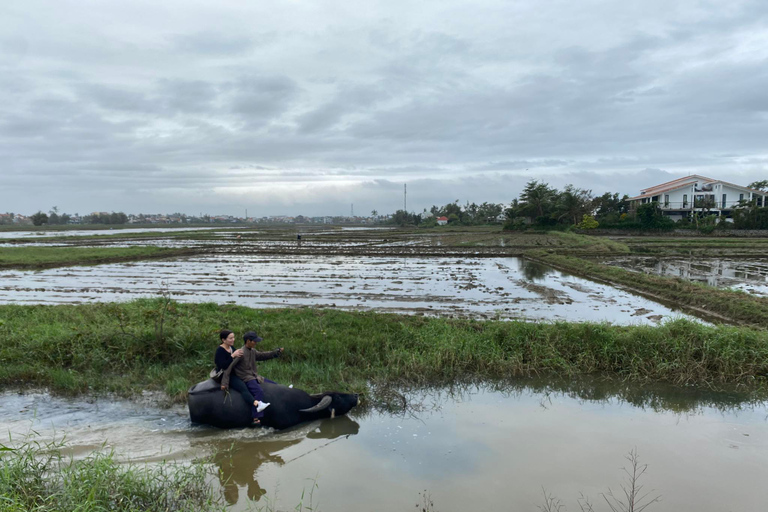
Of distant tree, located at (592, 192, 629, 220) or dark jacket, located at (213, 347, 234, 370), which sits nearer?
dark jacket, located at (213, 347, 234, 370)

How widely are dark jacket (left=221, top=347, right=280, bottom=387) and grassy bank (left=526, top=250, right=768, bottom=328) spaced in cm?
1116

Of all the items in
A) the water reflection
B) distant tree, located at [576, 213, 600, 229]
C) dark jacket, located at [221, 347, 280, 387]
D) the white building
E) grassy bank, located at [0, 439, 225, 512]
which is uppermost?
the white building

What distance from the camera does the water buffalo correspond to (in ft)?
17.9

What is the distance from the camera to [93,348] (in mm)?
8008

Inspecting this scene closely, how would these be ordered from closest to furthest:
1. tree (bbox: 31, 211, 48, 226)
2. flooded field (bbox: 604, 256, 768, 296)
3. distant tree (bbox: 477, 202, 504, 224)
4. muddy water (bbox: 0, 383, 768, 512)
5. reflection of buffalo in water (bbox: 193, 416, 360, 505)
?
muddy water (bbox: 0, 383, 768, 512) < reflection of buffalo in water (bbox: 193, 416, 360, 505) < flooded field (bbox: 604, 256, 768, 296) < distant tree (bbox: 477, 202, 504, 224) < tree (bbox: 31, 211, 48, 226)

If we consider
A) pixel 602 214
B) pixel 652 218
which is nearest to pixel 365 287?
pixel 652 218

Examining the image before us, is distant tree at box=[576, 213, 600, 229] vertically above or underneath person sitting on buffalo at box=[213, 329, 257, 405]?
above

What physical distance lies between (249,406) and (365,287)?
10831 millimetres

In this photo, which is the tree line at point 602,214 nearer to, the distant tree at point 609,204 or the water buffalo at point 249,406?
the distant tree at point 609,204

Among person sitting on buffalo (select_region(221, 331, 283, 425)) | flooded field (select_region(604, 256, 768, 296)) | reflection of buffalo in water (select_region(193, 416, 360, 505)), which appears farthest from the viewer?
flooded field (select_region(604, 256, 768, 296))

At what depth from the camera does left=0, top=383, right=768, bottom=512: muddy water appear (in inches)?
178

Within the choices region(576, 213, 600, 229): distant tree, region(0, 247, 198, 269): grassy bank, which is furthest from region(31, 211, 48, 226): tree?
region(576, 213, 600, 229): distant tree

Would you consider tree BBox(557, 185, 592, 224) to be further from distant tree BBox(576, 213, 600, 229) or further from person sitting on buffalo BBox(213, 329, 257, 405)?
person sitting on buffalo BBox(213, 329, 257, 405)

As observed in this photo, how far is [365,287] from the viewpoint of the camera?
53.4 ft
